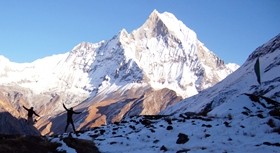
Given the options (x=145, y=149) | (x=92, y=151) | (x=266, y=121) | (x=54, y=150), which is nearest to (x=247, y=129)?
(x=266, y=121)

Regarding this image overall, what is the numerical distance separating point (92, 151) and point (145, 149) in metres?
3.90

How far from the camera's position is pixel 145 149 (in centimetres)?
3359

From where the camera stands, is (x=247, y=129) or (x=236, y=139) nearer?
(x=236, y=139)

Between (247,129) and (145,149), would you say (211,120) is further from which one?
(145,149)

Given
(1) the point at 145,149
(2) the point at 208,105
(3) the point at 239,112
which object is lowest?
(1) the point at 145,149

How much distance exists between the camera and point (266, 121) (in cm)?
3766

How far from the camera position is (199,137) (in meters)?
36.1

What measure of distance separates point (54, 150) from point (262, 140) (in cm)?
1458

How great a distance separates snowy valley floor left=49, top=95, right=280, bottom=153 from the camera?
104ft

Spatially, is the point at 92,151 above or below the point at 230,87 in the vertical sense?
below

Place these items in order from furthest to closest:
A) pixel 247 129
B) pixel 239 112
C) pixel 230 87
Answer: pixel 230 87 → pixel 239 112 → pixel 247 129

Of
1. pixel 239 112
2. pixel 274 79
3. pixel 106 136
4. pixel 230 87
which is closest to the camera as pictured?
pixel 106 136

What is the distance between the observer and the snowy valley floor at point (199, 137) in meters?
31.6

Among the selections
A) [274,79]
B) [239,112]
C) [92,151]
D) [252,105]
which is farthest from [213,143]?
[274,79]
